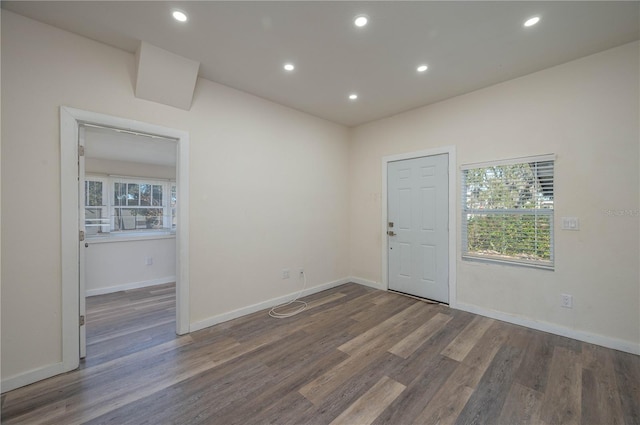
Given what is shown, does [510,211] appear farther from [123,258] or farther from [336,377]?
[123,258]

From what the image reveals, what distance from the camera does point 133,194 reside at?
5234 mm

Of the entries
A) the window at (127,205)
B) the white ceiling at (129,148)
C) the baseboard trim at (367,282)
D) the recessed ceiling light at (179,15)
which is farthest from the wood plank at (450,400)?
the window at (127,205)

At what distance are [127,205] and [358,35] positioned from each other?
522cm

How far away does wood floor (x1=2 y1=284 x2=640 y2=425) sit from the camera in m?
1.69

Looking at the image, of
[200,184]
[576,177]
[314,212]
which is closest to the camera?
[576,177]

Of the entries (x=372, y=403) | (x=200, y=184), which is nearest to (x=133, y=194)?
(x=200, y=184)

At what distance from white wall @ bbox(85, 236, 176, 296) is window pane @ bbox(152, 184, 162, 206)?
1.04 meters

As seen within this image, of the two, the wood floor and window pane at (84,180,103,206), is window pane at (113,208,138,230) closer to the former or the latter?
window pane at (84,180,103,206)

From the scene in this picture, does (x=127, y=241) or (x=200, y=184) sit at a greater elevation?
(x=200, y=184)

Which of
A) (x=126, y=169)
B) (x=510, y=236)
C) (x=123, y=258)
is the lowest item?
(x=123, y=258)

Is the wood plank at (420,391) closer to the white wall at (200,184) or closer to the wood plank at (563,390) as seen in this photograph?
the wood plank at (563,390)

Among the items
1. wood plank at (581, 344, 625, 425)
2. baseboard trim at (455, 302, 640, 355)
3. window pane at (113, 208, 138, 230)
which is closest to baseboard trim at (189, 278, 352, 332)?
baseboard trim at (455, 302, 640, 355)

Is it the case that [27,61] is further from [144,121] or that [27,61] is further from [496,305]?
[496,305]

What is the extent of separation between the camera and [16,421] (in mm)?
1632
